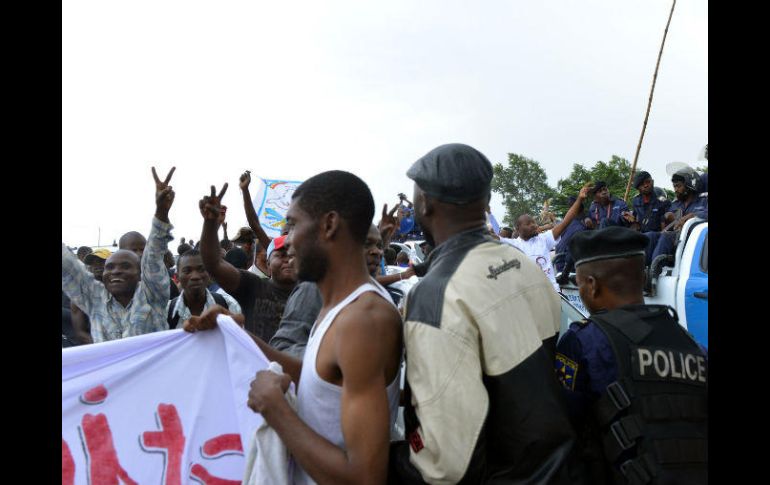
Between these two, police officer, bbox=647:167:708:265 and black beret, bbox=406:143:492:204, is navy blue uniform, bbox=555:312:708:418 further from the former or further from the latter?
police officer, bbox=647:167:708:265

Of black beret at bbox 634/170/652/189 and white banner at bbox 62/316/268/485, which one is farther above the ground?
black beret at bbox 634/170/652/189

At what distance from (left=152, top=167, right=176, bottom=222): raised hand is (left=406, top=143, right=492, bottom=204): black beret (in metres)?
2.21

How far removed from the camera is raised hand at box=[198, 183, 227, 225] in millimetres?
4004

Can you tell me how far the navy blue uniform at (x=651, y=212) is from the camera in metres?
10.0

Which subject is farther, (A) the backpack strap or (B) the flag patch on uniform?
(A) the backpack strap

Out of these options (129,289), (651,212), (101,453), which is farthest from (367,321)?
(651,212)

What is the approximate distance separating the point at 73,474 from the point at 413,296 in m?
1.82

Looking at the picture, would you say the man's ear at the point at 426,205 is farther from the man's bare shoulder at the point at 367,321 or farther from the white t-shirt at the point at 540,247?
the white t-shirt at the point at 540,247

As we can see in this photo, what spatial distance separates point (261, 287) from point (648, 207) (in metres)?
7.46

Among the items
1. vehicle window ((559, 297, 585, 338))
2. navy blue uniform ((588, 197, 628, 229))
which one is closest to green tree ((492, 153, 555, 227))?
navy blue uniform ((588, 197, 628, 229))

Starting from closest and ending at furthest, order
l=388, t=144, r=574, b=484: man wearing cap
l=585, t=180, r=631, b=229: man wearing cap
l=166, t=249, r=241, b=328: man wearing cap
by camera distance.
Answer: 1. l=388, t=144, r=574, b=484: man wearing cap
2. l=166, t=249, r=241, b=328: man wearing cap
3. l=585, t=180, r=631, b=229: man wearing cap

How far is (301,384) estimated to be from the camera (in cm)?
221

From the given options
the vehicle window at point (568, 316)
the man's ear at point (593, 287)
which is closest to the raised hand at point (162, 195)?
the man's ear at point (593, 287)
